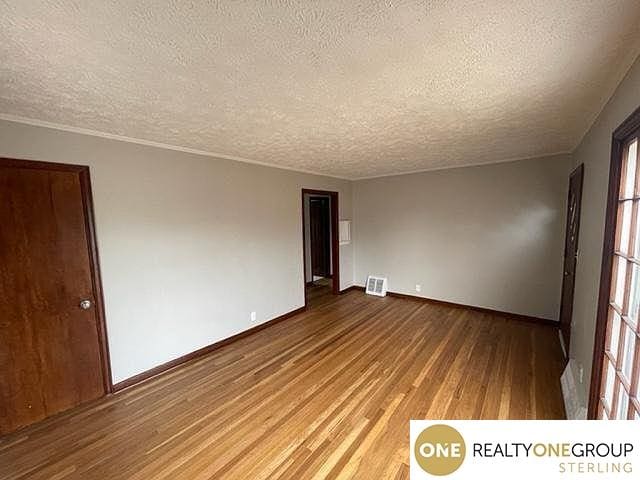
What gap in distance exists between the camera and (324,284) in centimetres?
593

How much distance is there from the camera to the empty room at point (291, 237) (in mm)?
1114

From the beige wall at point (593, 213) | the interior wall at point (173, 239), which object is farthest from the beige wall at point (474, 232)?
the interior wall at point (173, 239)

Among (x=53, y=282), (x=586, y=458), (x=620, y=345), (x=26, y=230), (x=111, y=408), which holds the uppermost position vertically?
(x=26, y=230)

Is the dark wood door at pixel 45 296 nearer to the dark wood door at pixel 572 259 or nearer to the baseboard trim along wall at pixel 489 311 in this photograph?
the baseboard trim along wall at pixel 489 311

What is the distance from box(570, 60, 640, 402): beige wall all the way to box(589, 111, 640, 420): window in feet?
0.51

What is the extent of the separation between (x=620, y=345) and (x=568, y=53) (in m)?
1.48

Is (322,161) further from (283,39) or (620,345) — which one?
(620,345)

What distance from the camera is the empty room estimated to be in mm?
1114

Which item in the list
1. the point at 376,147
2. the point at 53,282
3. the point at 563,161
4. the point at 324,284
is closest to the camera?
the point at 53,282

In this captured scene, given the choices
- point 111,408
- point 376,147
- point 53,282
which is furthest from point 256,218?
point 111,408

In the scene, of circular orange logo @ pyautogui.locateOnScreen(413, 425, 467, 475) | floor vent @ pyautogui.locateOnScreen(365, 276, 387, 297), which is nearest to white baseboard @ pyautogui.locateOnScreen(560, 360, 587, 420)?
circular orange logo @ pyautogui.locateOnScreen(413, 425, 467, 475)

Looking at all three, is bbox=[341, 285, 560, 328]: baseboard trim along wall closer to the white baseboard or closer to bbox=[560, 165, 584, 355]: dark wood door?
bbox=[560, 165, 584, 355]: dark wood door

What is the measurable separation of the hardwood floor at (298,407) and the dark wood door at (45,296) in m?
0.24

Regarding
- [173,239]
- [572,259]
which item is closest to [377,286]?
[572,259]
